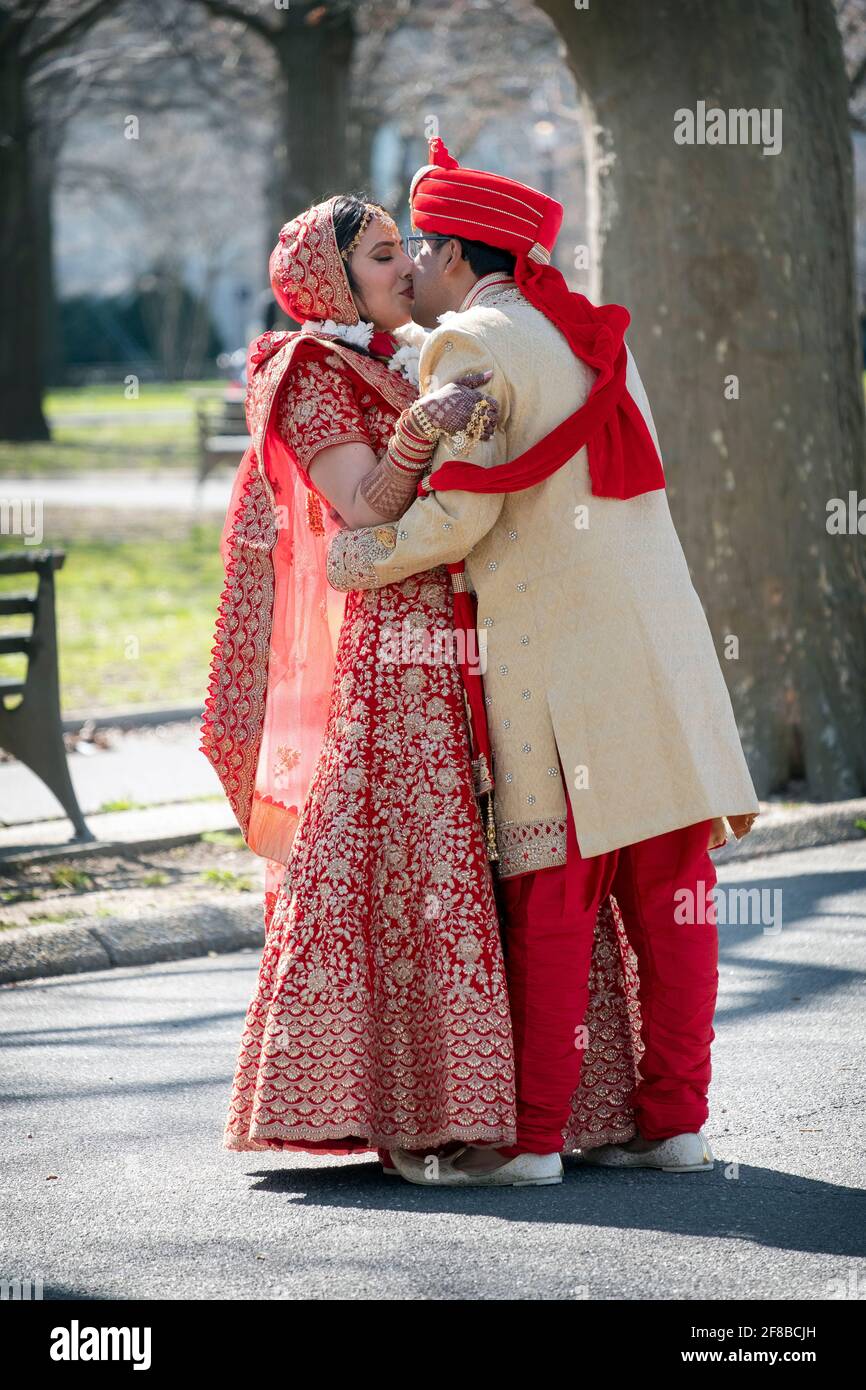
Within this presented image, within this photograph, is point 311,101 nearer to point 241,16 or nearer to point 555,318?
point 241,16

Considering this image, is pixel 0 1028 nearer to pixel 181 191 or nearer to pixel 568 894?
pixel 568 894

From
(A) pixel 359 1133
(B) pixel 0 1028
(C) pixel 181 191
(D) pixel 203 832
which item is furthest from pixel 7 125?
(C) pixel 181 191

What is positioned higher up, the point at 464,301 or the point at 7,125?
the point at 7,125

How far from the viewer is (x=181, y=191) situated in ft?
155

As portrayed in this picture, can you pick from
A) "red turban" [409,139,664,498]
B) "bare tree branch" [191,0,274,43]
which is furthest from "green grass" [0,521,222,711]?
"red turban" [409,139,664,498]

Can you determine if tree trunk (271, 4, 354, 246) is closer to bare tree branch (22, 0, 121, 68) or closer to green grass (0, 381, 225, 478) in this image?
bare tree branch (22, 0, 121, 68)

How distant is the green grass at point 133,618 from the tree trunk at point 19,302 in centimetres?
1006

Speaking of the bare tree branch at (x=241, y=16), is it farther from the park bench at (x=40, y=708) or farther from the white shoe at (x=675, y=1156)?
the white shoe at (x=675, y=1156)

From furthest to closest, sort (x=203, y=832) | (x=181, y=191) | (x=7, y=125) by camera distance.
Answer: (x=181, y=191), (x=7, y=125), (x=203, y=832)

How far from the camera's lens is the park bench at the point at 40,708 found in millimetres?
6570

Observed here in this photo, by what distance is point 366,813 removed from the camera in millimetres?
3709

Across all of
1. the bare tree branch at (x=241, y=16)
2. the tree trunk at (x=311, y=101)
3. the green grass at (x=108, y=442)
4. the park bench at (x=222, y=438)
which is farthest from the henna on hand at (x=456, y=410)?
the green grass at (x=108, y=442)
